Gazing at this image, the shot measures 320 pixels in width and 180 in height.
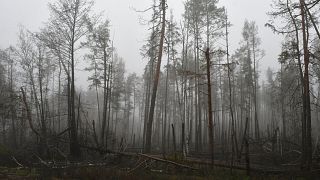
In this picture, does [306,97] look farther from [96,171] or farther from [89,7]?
[89,7]

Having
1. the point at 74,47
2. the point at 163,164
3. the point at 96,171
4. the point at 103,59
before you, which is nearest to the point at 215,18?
the point at 103,59

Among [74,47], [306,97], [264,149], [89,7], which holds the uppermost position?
[89,7]

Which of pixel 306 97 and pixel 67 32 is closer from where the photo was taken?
pixel 306 97

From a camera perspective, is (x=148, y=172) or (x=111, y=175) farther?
(x=148, y=172)

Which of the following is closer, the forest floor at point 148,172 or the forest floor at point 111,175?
the forest floor at point 111,175

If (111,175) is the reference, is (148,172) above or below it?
below

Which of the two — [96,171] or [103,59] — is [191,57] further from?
[96,171]

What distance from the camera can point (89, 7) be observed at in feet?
65.5

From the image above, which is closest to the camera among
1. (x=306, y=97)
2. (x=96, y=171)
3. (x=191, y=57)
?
(x=96, y=171)

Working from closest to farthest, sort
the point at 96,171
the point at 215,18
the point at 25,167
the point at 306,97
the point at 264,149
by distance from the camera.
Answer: the point at 96,171
the point at 25,167
the point at 306,97
the point at 264,149
the point at 215,18

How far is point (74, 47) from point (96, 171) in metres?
11.1

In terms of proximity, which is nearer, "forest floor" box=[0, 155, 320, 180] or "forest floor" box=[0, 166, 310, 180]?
"forest floor" box=[0, 166, 310, 180]

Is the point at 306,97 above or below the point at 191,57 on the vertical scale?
below

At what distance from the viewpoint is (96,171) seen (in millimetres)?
11328
